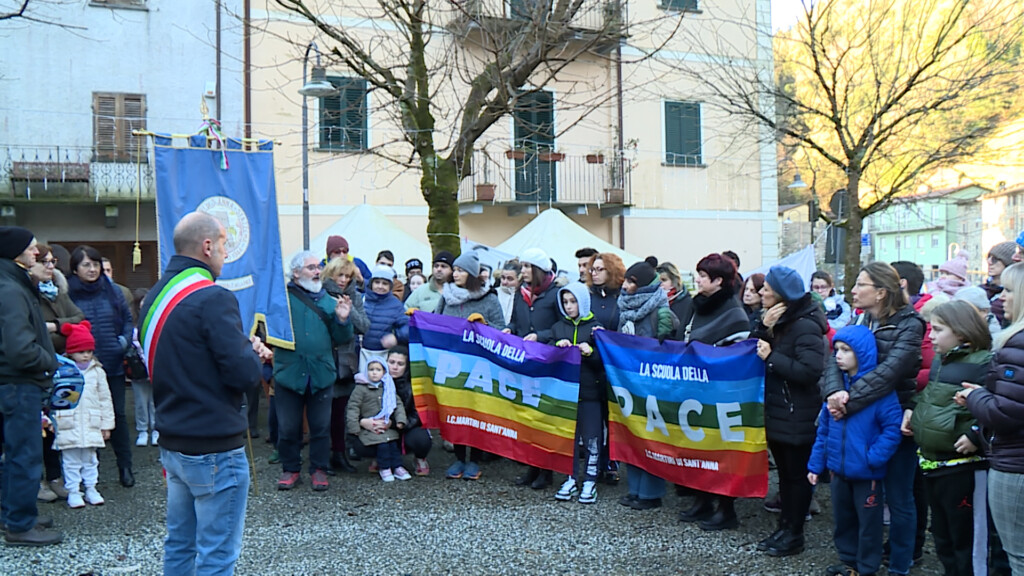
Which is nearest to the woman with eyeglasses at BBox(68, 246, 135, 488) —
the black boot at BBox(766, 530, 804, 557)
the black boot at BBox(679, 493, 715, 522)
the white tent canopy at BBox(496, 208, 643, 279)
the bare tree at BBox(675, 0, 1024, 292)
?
the black boot at BBox(679, 493, 715, 522)

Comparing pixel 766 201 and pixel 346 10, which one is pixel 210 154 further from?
pixel 766 201

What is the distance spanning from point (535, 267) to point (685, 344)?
5.48 feet

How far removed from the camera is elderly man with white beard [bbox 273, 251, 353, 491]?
292 inches

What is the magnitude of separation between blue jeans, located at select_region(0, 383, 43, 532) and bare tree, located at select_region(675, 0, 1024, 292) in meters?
12.3

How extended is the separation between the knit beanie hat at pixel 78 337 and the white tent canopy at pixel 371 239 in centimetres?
772

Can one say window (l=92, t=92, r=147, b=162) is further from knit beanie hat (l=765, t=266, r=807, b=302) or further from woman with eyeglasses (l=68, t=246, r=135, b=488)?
knit beanie hat (l=765, t=266, r=807, b=302)

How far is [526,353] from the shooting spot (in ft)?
24.5

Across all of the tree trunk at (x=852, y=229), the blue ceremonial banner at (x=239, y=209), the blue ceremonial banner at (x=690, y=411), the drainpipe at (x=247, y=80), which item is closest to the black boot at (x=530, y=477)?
the blue ceremonial banner at (x=690, y=411)

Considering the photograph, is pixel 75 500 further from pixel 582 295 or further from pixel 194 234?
pixel 582 295

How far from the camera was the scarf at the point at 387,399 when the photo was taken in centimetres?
791

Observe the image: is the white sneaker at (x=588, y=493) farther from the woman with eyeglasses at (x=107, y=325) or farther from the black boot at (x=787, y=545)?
the woman with eyeglasses at (x=107, y=325)

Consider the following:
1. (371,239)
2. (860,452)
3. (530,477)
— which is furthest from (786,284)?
(371,239)

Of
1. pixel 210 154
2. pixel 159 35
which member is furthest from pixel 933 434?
pixel 159 35

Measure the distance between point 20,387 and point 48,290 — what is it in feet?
4.43
